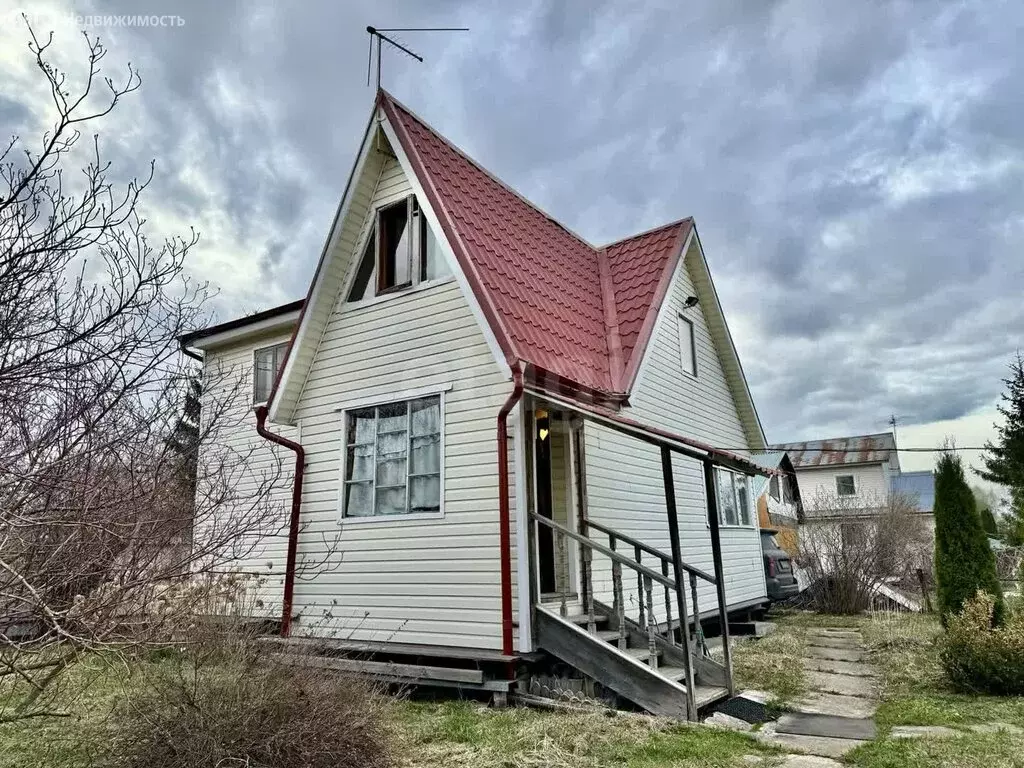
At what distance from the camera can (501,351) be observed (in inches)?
272

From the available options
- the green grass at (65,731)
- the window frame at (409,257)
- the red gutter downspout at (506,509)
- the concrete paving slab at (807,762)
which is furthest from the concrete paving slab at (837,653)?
the green grass at (65,731)

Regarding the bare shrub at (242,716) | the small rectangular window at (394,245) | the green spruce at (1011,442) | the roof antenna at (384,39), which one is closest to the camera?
the bare shrub at (242,716)

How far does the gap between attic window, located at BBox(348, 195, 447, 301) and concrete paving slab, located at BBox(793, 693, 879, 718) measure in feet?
20.5

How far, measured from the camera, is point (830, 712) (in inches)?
254

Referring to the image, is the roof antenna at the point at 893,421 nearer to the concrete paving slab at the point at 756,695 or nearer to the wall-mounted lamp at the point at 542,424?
the concrete paving slab at the point at 756,695

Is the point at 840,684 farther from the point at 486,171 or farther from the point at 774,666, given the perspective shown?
the point at 486,171

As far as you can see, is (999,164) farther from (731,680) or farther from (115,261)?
(115,261)

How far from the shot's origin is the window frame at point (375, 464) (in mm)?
7694

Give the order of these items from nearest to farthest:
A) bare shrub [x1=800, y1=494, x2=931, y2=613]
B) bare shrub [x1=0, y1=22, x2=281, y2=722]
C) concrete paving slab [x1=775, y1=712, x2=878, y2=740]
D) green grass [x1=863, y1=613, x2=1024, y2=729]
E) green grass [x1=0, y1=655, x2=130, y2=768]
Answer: bare shrub [x1=0, y1=22, x2=281, y2=722] → green grass [x1=0, y1=655, x2=130, y2=768] → concrete paving slab [x1=775, y1=712, x2=878, y2=740] → green grass [x1=863, y1=613, x2=1024, y2=729] → bare shrub [x1=800, y1=494, x2=931, y2=613]

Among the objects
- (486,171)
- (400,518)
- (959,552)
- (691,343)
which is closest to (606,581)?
(400,518)

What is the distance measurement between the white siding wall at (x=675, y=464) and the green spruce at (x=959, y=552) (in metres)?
3.25

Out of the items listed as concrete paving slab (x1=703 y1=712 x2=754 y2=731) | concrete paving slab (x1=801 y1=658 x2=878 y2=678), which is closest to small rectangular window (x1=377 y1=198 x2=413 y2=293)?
concrete paving slab (x1=703 y1=712 x2=754 y2=731)

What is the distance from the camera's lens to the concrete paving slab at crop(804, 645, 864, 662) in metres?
9.16

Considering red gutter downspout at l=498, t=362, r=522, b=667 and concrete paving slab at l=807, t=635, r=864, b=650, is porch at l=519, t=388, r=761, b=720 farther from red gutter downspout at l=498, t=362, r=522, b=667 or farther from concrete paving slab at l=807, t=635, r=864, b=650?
concrete paving slab at l=807, t=635, r=864, b=650
